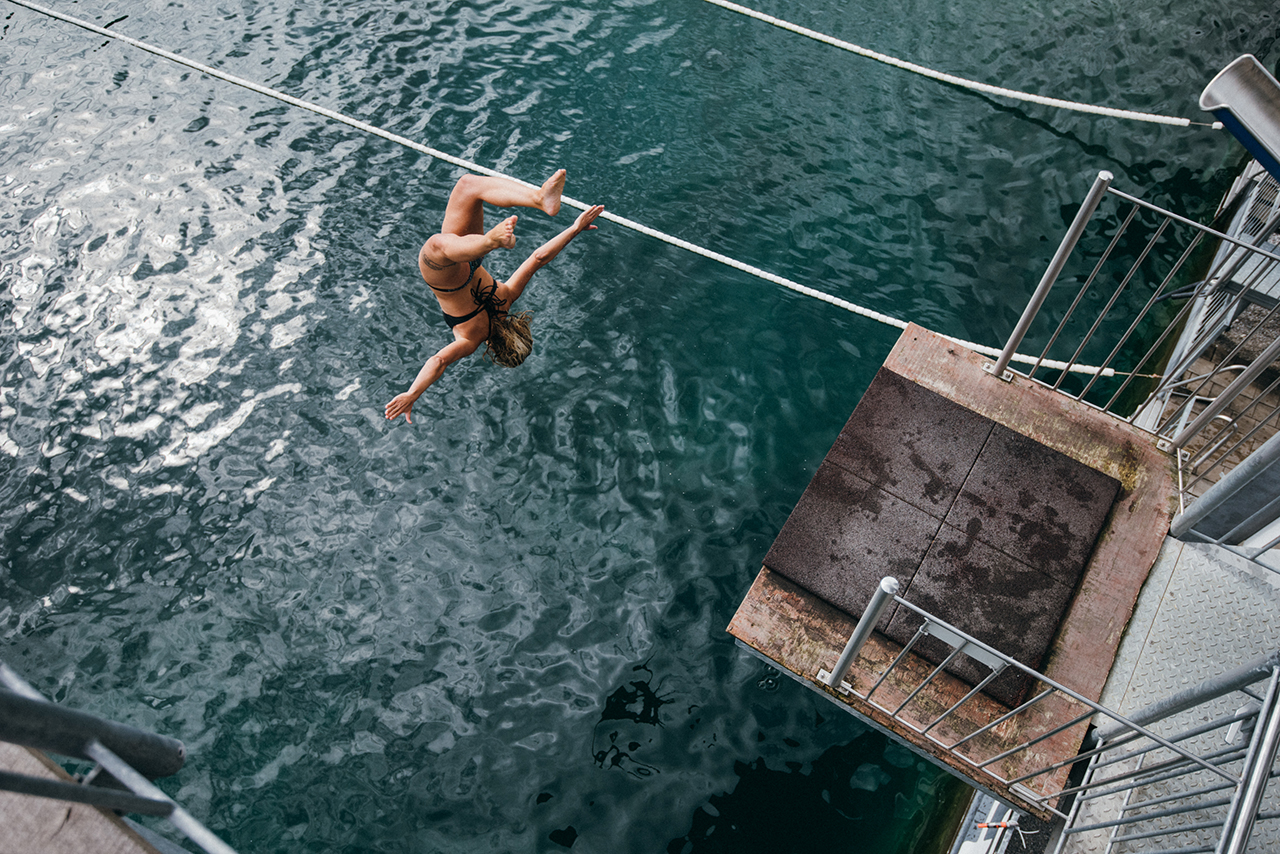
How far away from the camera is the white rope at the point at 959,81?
8547mm

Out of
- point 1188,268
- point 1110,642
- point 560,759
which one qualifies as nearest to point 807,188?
point 1188,268

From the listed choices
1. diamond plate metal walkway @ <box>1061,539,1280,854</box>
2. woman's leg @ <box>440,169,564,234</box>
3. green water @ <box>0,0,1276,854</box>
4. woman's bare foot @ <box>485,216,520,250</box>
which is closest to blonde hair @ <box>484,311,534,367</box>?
green water @ <box>0,0,1276,854</box>

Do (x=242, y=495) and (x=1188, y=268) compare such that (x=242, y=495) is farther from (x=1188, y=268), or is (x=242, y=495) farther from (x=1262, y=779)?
(x=1188, y=268)

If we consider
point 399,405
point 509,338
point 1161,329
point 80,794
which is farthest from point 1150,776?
point 1161,329

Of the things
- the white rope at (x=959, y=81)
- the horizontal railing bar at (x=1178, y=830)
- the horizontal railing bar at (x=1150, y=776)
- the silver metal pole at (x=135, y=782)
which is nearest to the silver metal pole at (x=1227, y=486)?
the horizontal railing bar at (x=1150, y=776)

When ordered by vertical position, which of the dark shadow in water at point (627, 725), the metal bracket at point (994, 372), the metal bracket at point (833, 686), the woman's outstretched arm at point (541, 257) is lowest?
the dark shadow in water at point (627, 725)

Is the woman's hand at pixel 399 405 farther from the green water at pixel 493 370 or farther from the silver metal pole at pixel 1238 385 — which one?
the silver metal pole at pixel 1238 385

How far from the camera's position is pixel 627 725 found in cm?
559

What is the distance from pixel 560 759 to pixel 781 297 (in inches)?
189

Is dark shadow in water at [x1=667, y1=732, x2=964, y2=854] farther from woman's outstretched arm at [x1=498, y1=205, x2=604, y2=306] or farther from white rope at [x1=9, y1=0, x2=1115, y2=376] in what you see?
woman's outstretched arm at [x1=498, y1=205, x2=604, y2=306]

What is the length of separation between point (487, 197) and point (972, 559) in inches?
148

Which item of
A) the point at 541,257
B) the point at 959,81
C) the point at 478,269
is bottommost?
the point at 478,269

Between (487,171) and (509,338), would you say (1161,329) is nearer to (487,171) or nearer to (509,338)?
(509,338)

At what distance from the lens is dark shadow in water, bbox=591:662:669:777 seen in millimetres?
5449
